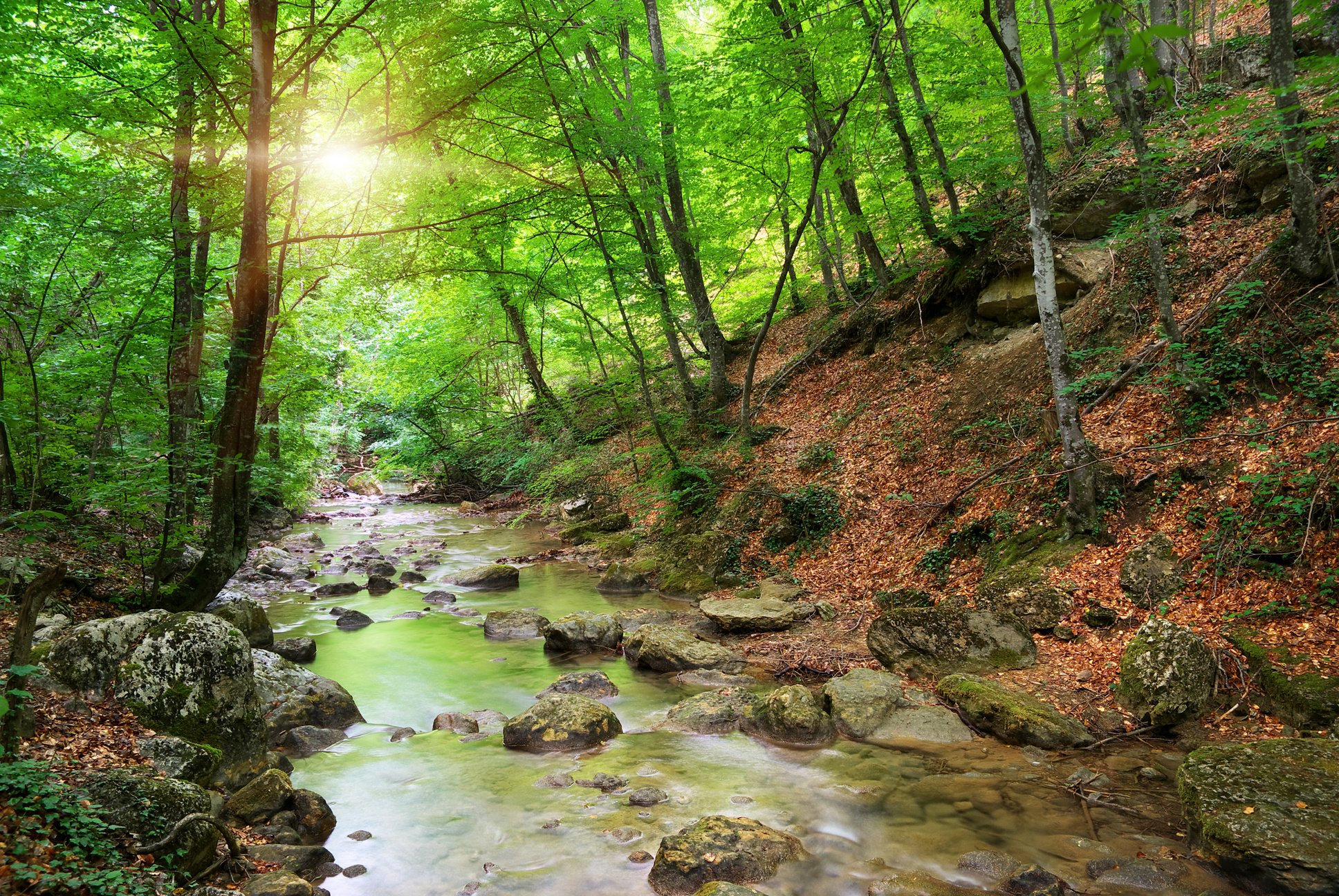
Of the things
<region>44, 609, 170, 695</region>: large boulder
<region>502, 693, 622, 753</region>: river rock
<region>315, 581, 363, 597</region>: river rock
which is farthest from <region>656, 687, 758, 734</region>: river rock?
<region>315, 581, 363, 597</region>: river rock

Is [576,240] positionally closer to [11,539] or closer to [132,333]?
[132,333]

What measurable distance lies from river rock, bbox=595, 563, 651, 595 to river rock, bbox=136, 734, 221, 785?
764 cm

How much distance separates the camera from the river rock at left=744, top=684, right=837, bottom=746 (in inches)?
251

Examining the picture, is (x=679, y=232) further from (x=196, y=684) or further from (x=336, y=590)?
→ (x=196, y=684)

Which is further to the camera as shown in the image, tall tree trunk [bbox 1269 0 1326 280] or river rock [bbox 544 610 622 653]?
river rock [bbox 544 610 622 653]

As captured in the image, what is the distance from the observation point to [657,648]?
28.5 ft

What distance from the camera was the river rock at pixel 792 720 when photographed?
637cm

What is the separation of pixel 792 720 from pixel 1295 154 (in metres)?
7.31

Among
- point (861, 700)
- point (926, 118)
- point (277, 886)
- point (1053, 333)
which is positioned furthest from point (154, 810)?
point (926, 118)

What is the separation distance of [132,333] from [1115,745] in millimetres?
10814

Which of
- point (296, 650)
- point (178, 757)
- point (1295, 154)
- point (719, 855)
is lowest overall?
point (719, 855)

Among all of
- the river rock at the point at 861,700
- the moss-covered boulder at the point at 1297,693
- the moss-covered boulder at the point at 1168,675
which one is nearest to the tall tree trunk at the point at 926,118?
the moss-covered boulder at the point at 1168,675

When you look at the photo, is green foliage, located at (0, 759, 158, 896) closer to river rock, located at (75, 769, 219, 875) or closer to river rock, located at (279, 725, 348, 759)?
river rock, located at (75, 769, 219, 875)

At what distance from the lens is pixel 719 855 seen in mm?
4566
